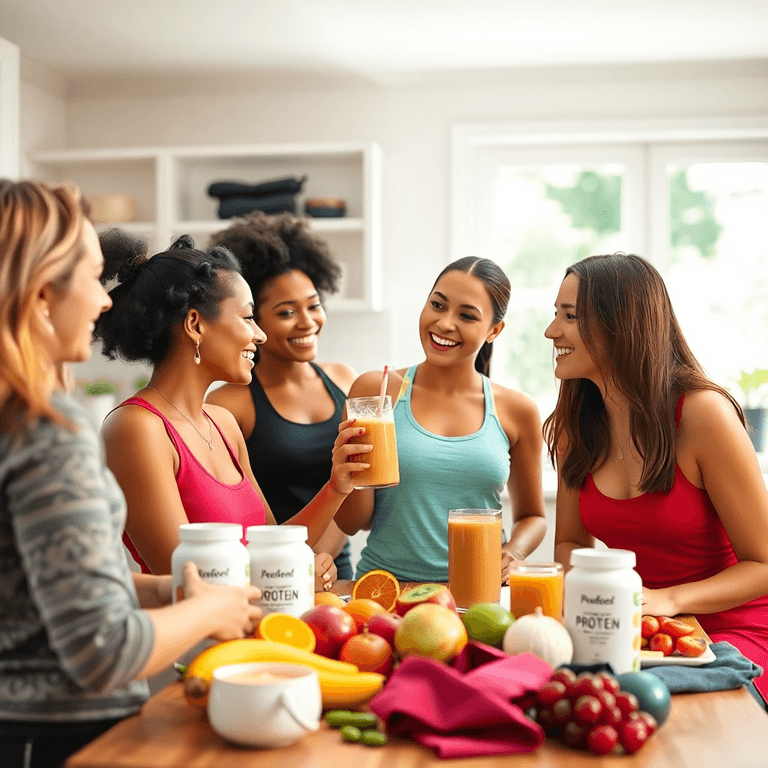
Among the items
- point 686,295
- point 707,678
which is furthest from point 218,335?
point 686,295

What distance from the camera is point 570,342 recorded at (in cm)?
200

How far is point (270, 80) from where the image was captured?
13.2ft

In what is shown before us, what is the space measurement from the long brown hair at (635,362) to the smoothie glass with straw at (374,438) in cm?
50

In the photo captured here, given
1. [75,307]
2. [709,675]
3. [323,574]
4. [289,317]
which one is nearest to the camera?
[75,307]

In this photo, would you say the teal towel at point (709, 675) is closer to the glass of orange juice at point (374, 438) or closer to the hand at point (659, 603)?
the hand at point (659, 603)

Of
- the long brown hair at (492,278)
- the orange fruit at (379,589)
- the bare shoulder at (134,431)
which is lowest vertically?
the orange fruit at (379,589)

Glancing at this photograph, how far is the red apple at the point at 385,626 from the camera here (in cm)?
119

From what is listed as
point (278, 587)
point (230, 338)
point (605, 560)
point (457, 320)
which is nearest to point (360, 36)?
point (457, 320)

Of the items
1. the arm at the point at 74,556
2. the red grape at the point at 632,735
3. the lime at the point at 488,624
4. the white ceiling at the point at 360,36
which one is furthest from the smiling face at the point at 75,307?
the white ceiling at the point at 360,36

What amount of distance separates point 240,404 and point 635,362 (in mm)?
1122

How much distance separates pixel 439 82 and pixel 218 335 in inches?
100

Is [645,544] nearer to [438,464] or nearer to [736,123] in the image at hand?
[438,464]

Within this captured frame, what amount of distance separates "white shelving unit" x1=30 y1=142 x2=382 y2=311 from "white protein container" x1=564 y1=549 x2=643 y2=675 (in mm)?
2733

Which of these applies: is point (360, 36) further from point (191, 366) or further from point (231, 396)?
→ point (191, 366)
